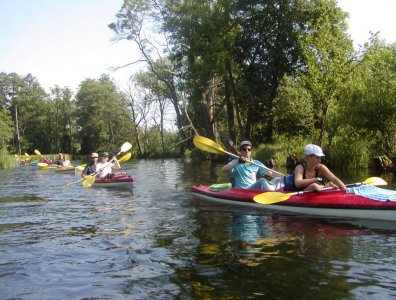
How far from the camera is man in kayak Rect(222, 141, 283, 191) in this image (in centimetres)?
886

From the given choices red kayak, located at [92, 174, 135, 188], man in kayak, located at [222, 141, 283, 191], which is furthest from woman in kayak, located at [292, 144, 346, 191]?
red kayak, located at [92, 174, 135, 188]

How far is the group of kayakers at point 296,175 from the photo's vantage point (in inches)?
281

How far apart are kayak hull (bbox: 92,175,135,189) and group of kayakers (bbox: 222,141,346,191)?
5016 millimetres

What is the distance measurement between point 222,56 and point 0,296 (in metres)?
23.2

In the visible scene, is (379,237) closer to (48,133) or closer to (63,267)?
(63,267)

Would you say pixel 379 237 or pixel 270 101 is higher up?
pixel 270 101

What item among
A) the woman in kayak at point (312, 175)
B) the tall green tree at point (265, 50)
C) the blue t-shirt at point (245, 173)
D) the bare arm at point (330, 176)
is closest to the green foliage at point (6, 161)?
the tall green tree at point (265, 50)

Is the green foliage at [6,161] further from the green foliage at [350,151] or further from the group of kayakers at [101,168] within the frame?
the green foliage at [350,151]

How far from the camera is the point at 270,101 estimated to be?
26688mm

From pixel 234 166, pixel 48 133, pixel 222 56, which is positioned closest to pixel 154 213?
pixel 234 166

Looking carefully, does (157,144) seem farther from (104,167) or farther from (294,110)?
(104,167)

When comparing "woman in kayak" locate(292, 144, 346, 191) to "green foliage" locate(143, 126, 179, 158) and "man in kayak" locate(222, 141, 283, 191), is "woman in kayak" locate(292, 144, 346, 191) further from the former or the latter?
"green foliage" locate(143, 126, 179, 158)

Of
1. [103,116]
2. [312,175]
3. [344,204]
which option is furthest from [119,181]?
[103,116]

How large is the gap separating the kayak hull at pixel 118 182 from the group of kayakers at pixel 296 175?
16.5 ft
